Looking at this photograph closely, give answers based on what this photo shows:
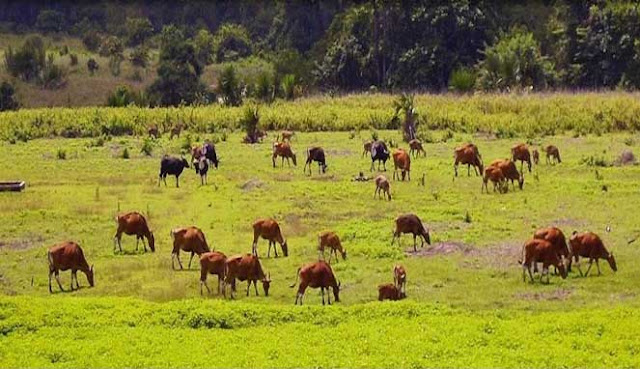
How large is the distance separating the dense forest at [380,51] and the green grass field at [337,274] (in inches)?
1045

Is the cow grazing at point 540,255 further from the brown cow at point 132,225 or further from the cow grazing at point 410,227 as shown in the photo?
the brown cow at point 132,225

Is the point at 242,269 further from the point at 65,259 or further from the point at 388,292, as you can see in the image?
the point at 65,259

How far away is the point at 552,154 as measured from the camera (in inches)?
1323

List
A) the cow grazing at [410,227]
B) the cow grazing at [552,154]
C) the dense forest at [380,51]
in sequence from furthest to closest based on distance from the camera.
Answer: the dense forest at [380,51], the cow grazing at [552,154], the cow grazing at [410,227]

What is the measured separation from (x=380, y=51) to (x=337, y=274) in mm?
51261

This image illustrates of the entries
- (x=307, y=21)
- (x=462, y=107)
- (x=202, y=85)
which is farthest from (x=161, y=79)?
(x=462, y=107)

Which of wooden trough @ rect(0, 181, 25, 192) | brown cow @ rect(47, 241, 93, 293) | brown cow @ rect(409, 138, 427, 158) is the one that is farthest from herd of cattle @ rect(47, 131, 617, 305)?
brown cow @ rect(409, 138, 427, 158)

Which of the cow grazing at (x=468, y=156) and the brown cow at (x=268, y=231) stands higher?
the cow grazing at (x=468, y=156)

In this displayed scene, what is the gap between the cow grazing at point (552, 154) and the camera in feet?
110

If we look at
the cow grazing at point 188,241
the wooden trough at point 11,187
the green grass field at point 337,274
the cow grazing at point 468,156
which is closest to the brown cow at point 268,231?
the green grass field at point 337,274

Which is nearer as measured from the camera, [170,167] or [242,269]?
[242,269]

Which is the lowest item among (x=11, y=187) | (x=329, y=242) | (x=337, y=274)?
(x=337, y=274)

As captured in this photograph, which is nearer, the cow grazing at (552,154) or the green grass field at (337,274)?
the green grass field at (337,274)

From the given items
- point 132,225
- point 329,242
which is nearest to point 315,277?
point 329,242
